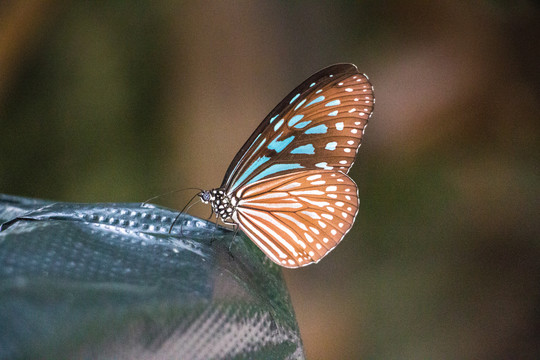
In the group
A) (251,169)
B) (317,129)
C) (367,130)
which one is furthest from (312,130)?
(367,130)

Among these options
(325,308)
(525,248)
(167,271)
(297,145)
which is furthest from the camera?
(325,308)

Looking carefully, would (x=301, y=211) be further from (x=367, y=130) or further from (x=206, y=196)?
(x=367, y=130)

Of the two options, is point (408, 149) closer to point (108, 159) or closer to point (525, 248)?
point (525, 248)

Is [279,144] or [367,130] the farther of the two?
[367,130]

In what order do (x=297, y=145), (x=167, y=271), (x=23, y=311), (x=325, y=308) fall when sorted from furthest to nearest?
(x=325, y=308) → (x=297, y=145) → (x=167, y=271) → (x=23, y=311)

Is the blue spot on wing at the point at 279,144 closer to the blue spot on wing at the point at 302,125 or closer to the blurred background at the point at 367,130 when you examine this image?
the blue spot on wing at the point at 302,125

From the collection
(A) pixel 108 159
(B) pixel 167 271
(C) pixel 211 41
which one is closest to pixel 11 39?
(A) pixel 108 159
